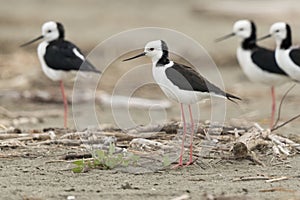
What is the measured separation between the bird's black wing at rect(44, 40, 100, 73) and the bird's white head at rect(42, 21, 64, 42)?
20.3 inches

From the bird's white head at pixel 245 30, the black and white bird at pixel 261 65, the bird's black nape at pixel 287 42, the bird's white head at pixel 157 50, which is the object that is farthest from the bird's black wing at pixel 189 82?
the bird's white head at pixel 245 30

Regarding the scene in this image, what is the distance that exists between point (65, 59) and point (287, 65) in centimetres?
243

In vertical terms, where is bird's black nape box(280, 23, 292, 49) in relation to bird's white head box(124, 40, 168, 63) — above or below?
above

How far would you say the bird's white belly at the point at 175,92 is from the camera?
5.59 m

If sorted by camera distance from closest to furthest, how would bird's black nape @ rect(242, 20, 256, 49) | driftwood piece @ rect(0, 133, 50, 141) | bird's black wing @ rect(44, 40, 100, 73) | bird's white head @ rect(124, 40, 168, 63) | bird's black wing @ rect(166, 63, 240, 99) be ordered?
bird's black wing @ rect(166, 63, 240, 99) < bird's white head @ rect(124, 40, 168, 63) < driftwood piece @ rect(0, 133, 50, 141) < bird's black wing @ rect(44, 40, 100, 73) < bird's black nape @ rect(242, 20, 256, 49)

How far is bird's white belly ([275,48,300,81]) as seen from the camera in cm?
847

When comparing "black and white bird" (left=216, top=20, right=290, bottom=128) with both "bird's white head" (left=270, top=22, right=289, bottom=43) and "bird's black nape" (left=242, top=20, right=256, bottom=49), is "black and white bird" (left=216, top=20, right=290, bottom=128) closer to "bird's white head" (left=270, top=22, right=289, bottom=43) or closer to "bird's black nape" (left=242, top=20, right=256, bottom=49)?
"bird's black nape" (left=242, top=20, right=256, bottom=49)

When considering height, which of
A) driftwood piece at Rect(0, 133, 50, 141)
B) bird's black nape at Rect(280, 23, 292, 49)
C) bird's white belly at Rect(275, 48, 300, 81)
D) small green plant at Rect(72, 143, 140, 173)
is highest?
bird's black nape at Rect(280, 23, 292, 49)

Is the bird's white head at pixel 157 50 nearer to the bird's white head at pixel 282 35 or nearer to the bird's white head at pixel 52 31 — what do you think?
the bird's white head at pixel 52 31

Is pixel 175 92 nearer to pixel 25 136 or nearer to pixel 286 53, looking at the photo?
pixel 25 136

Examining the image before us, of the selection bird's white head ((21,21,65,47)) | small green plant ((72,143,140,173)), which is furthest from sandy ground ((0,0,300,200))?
bird's white head ((21,21,65,47))

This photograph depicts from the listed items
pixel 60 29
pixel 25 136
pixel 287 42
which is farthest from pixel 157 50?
pixel 287 42

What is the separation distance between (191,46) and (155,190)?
8.62 meters

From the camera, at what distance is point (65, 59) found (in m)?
8.11
